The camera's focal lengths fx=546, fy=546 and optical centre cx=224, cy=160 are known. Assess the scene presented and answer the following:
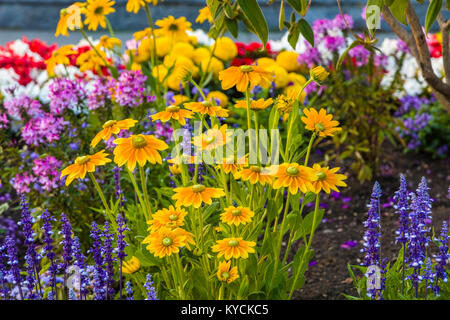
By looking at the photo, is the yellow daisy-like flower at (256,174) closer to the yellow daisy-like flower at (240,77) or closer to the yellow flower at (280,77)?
the yellow daisy-like flower at (240,77)

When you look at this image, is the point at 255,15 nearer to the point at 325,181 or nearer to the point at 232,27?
the point at 325,181

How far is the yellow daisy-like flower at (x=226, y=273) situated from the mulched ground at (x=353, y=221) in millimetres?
829

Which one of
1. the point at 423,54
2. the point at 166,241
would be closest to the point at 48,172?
the point at 166,241

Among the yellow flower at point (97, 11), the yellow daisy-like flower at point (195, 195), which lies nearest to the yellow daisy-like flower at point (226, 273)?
the yellow daisy-like flower at point (195, 195)

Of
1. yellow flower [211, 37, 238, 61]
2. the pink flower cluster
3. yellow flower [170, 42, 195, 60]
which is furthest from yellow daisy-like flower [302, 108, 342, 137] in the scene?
yellow flower [211, 37, 238, 61]

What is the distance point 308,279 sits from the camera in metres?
2.24

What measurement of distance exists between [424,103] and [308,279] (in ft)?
6.71

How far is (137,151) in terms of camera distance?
4.00ft

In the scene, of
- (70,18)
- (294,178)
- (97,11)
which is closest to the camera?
(294,178)

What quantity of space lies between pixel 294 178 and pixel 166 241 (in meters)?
0.32

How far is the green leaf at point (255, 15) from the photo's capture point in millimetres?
1081

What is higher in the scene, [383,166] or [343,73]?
[343,73]
